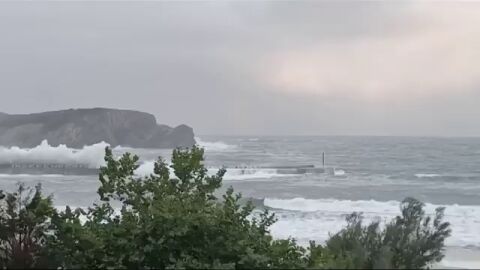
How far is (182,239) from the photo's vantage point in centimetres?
459

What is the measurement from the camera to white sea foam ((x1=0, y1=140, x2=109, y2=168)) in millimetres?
53812

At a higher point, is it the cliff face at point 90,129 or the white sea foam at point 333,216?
the cliff face at point 90,129

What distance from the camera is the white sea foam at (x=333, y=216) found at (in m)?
16.9

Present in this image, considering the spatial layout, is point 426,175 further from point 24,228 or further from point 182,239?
point 24,228

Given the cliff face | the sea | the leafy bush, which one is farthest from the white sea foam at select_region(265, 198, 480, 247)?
the cliff face

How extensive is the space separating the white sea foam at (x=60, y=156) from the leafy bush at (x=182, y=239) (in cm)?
4693

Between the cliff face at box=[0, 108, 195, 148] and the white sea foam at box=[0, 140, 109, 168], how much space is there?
22.6m

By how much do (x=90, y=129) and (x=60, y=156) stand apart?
35.5 m

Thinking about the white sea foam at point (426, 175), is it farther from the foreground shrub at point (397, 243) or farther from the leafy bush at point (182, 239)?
the foreground shrub at point (397, 243)

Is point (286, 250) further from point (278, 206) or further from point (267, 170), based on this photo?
point (267, 170)

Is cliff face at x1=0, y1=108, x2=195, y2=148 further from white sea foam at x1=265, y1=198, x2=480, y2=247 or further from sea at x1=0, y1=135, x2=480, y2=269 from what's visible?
white sea foam at x1=265, y1=198, x2=480, y2=247

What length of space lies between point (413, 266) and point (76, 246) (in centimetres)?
259

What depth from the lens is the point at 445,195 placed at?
3156 centimetres

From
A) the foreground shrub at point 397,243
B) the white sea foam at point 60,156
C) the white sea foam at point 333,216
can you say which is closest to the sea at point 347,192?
the white sea foam at point 333,216
